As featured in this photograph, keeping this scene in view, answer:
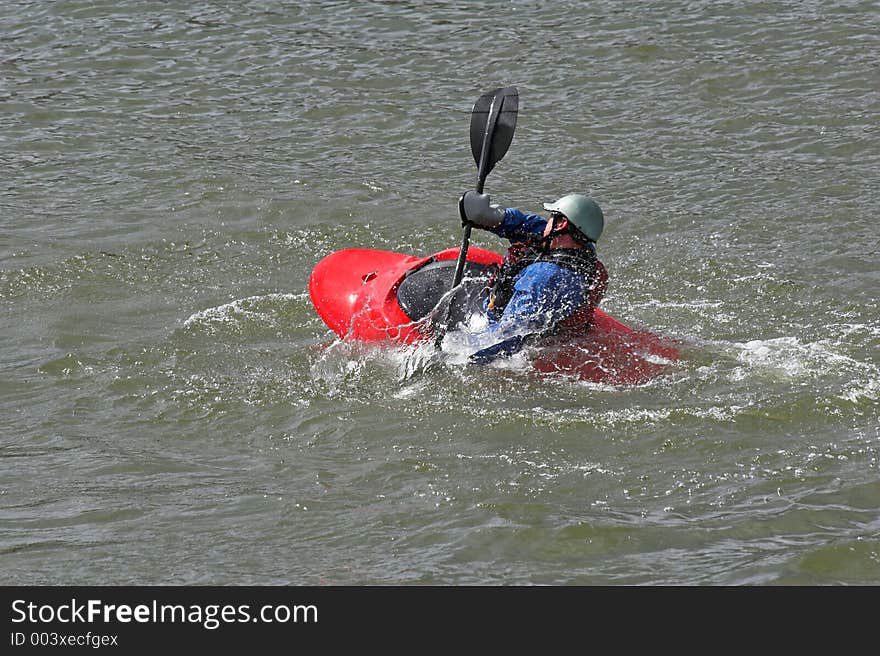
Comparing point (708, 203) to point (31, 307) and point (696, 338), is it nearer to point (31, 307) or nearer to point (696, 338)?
point (696, 338)

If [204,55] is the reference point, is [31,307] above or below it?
below

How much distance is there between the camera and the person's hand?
6.56m

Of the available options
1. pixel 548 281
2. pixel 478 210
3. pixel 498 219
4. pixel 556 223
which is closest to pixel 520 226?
pixel 498 219

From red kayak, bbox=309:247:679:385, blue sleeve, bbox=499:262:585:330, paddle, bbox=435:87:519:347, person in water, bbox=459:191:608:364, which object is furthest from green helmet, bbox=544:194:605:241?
paddle, bbox=435:87:519:347

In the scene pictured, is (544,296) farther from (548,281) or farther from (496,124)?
(496,124)

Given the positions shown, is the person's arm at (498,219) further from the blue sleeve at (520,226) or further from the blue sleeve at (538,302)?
the blue sleeve at (538,302)

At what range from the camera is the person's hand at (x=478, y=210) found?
21.5 feet

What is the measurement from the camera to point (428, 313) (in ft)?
22.0

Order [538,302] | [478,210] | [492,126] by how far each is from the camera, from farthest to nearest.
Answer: [492,126] → [478,210] → [538,302]

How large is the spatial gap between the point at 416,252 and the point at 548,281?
8.63ft

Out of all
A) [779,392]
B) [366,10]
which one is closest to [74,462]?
[779,392]

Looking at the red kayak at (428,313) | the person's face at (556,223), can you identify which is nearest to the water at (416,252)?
the red kayak at (428,313)

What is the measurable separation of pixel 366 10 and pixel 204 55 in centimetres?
173

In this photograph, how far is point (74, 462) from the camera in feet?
19.1
